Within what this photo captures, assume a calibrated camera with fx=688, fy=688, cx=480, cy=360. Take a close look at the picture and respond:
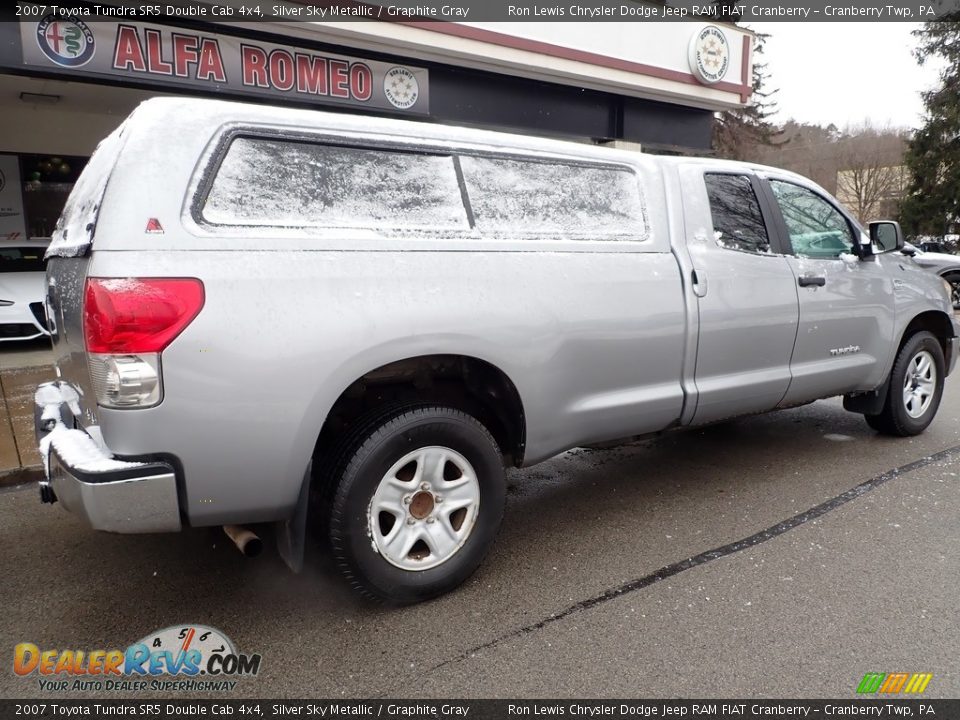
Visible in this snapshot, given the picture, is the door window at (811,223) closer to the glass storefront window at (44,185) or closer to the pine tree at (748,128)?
the glass storefront window at (44,185)

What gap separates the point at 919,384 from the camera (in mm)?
5207

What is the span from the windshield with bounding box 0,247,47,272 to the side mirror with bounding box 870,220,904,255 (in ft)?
30.5

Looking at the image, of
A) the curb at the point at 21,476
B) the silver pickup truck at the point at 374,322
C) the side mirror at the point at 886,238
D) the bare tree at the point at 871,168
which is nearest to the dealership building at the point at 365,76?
the curb at the point at 21,476

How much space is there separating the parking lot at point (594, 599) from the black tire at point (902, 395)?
2.62 ft

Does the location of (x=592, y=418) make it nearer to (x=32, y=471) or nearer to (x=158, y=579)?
(x=158, y=579)

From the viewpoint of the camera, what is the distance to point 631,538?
3.54 metres

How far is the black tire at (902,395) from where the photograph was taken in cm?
495

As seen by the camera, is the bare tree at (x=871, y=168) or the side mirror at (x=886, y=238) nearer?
the side mirror at (x=886, y=238)

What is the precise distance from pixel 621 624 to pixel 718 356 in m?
1.67

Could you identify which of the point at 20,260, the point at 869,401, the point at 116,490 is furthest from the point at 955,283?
the point at 20,260

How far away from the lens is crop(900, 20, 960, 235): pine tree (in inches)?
895

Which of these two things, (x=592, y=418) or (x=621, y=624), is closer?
(x=621, y=624)

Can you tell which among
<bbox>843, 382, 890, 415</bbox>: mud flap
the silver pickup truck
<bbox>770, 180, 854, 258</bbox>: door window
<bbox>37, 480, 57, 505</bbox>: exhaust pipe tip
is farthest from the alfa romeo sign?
<bbox>843, 382, 890, 415</bbox>: mud flap

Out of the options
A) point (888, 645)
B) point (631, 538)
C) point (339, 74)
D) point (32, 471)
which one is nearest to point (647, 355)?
point (631, 538)
